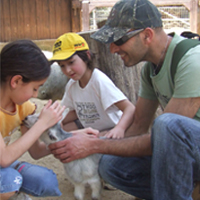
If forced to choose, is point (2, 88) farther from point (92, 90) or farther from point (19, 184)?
point (92, 90)

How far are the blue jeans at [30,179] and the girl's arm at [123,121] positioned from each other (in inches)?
26.8

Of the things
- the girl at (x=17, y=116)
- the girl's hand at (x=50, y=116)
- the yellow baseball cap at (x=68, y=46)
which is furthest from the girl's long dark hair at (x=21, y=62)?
the yellow baseball cap at (x=68, y=46)

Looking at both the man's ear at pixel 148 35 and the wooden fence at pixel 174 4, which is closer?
the man's ear at pixel 148 35

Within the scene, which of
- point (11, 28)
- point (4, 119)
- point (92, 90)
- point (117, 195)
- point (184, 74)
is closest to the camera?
point (184, 74)

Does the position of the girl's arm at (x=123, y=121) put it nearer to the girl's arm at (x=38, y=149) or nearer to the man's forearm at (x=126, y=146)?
the man's forearm at (x=126, y=146)

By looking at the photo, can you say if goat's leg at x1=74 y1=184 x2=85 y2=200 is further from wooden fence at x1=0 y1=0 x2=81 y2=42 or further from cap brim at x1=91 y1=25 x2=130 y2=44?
wooden fence at x1=0 y1=0 x2=81 y2=42

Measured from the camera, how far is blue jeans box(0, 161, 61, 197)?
1.92 m

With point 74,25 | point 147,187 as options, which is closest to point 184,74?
point 147,187

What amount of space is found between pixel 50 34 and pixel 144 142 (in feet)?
24.9

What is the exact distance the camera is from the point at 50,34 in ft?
29.3

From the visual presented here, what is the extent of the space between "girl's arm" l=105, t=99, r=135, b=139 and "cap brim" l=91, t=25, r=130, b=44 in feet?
2.43

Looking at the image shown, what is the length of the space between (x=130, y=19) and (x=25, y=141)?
1221 millimetres

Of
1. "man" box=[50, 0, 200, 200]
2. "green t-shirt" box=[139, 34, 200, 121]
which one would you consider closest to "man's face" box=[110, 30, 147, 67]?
"man" box=[50, 0, 200, 200]

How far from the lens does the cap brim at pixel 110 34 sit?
2.17 meters
